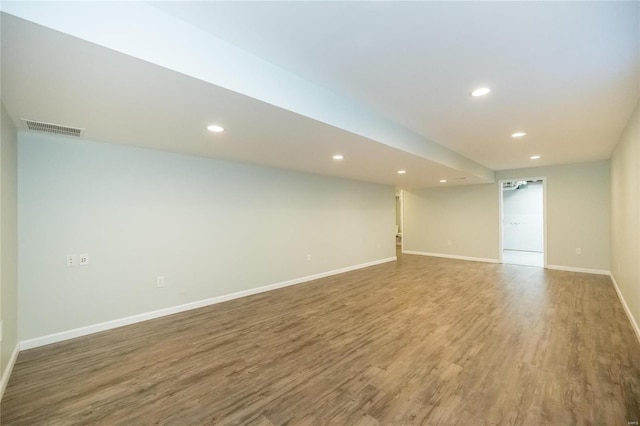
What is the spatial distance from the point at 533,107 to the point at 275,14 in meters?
2.76

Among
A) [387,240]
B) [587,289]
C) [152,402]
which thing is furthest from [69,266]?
[587,289]

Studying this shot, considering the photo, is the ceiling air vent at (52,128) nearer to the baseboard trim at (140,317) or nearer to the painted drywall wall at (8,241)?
the painted drywall wall at (8,241)

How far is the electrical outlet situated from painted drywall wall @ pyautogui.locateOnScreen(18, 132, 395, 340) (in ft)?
0.15

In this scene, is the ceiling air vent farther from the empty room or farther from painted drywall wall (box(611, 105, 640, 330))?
painted drywall wall (box(611, 105, 640, 330))

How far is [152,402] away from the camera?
1.95m

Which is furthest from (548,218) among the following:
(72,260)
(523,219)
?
(72,260)

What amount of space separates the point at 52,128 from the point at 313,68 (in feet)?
8.83

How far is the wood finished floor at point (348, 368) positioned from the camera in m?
1.82

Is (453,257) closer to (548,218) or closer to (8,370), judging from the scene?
(548,218)

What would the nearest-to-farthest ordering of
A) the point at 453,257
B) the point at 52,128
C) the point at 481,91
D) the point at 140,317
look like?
the point at 481,91 < the point at 52,128 < the point at 140,317 < the point at 453,257

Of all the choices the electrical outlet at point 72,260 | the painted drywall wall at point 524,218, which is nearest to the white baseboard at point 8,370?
the electrical outlet at point 72,260

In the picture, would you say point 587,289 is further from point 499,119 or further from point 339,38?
point 339,38

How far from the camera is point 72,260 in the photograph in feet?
9.80

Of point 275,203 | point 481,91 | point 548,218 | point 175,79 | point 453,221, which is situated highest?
point 481,91
